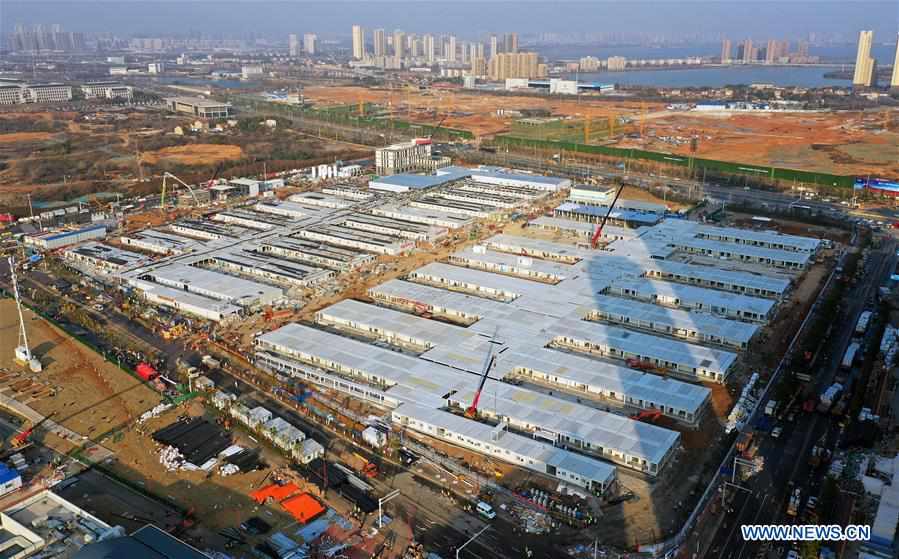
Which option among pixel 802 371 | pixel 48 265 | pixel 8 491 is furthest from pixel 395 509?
pixel 48 265

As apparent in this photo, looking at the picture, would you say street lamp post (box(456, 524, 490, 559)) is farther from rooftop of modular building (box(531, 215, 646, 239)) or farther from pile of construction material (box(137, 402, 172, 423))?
rooftop of modular building (box(531, 215, 646, 239))

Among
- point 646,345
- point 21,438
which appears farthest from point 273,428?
point 646,345

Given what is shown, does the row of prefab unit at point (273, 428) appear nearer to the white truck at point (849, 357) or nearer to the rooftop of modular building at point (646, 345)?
the rooftop of modular building at point (646, 345)

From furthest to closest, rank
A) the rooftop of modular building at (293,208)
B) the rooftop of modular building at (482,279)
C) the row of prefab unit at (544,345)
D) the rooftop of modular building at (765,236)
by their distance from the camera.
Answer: the rooftop of modular building at (293,208), the rooftop of modular building at (765,236), the rooftop of modular building at (482,279), the row of prefab unit at (544,345)

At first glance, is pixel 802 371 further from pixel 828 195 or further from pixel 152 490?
pixel 828 195

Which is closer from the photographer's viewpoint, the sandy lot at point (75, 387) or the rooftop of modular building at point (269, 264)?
the sandy lot at point (75, 387)

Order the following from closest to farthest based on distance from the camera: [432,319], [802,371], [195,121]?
[802,371] < [432,319] < [195,121]

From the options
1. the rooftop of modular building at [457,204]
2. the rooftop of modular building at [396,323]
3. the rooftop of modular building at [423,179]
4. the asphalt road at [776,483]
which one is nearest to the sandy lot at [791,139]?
the rooftop of modular building at [423,179]
